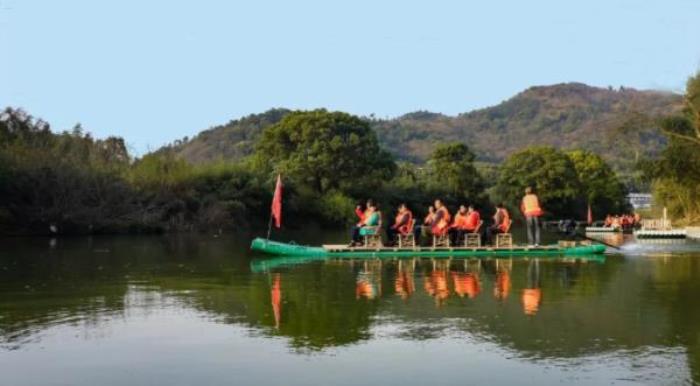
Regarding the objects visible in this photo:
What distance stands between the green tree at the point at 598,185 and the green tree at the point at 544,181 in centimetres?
484

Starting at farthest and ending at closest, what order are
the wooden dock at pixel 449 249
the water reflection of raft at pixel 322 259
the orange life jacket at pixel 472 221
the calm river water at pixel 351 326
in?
the orange life jacket at pixel 472 221, the wooden dock at pixel 449 249, the water reflection of raft at pixel 322 259, the calm river water at pixel 351 326

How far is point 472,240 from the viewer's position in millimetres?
27125

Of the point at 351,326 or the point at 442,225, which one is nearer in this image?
the point at 351,326

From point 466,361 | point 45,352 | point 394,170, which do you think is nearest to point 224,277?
point 45,352

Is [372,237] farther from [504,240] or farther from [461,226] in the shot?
[504,240]

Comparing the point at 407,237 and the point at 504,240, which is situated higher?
the point at 407,237

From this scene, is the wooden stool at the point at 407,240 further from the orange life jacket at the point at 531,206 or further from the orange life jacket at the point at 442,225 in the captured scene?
the orange life jacket at the point at 531,206

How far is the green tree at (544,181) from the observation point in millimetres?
86562

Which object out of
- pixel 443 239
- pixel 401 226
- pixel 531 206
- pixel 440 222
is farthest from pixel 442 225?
pixel 531 206

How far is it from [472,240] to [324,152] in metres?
42.2

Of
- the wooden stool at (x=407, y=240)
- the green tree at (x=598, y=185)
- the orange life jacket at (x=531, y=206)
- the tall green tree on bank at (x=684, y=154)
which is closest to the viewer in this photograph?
the orange life jacket at (x=531, y=206)

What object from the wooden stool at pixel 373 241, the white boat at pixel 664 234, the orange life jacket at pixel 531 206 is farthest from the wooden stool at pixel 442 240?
the white boat at pixel 664 234

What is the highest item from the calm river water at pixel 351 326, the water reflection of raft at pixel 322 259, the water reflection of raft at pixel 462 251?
the water reflection of raft at pixel 462 251

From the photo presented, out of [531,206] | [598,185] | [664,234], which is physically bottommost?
[664,234]
